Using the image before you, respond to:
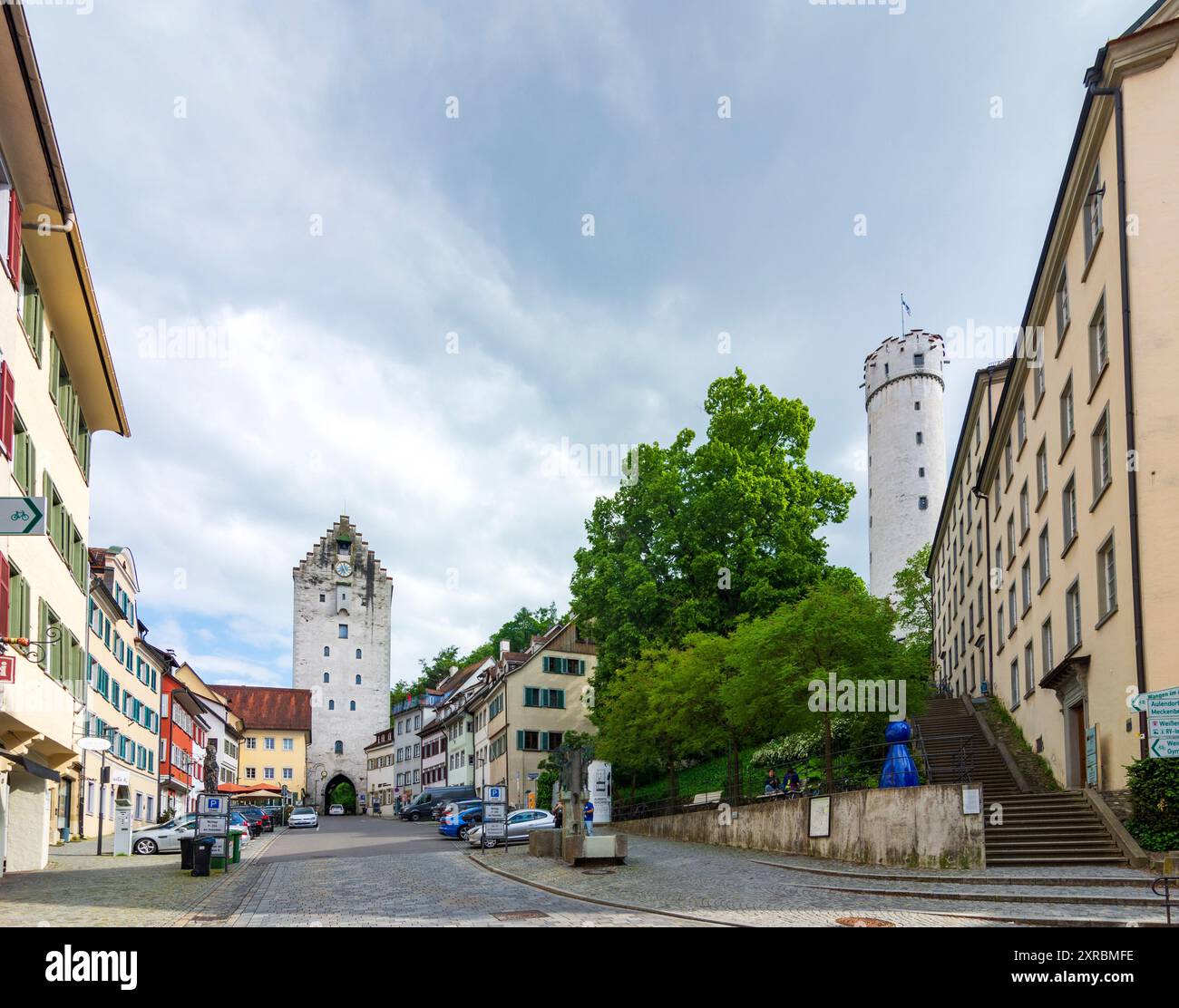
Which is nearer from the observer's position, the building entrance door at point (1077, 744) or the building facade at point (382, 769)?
the building entrance door at point (1077, 744)

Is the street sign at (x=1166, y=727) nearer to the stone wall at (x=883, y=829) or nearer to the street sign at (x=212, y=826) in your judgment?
the stone wall at (x=883, y=829)

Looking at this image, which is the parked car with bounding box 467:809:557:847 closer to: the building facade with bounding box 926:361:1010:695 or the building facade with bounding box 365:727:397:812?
the building facade with bounding box 926:361:1010:695

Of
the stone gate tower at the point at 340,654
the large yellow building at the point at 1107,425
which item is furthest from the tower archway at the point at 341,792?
the large yellow building at the point at 1107,425

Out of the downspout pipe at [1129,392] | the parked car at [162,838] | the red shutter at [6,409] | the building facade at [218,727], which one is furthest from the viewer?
the building facade at [218,727]

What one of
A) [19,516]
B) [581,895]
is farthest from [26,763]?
[581,895]

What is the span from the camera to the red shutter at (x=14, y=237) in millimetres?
18172

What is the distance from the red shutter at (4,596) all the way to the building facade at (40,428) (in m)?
0.02

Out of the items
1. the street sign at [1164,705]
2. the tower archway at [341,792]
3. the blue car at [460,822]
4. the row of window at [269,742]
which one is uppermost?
the street sign at [1164,705]

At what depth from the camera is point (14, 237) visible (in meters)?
18.5

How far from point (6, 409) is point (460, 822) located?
2948cm

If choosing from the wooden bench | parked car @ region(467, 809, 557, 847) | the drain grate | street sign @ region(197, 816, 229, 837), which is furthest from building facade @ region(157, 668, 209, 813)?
the drain grate

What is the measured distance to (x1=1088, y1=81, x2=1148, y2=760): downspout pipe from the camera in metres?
21.1

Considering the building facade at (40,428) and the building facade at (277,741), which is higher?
the building facade at (40,428)

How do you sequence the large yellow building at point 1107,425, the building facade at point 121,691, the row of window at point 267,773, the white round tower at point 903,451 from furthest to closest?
the row of window at point 267,773
the white round tower at point 903,451
the building facade at point 121,691
the large yellow building at point 1107,425
